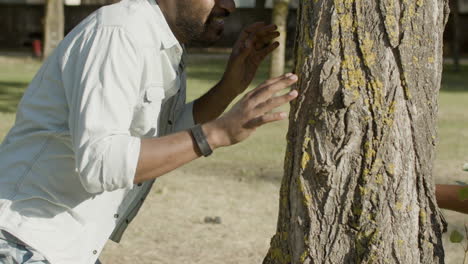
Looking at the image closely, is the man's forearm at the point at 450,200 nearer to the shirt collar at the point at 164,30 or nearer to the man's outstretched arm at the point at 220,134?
the man's outstretched arm at the point at 220,134

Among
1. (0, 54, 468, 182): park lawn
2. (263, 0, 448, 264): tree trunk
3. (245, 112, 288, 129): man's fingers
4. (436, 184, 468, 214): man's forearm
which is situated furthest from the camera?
(0, 54, 468, 182): park lawn

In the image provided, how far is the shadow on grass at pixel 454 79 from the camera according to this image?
56.2 ft

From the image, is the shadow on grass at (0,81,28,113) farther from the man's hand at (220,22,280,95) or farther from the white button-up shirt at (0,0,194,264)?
the white button-up shirt at (0,0,194,264)

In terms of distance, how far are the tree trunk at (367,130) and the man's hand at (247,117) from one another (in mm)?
279

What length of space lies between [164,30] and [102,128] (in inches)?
22.9

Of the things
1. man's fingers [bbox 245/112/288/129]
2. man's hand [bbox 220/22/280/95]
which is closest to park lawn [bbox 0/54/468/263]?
man's hand [bbox 220/22/280/95]

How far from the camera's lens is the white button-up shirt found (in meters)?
2.64

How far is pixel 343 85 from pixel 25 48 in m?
27.7

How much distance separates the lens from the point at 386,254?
9.91 ft

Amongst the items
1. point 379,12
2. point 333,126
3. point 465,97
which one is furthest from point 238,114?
point 465,97

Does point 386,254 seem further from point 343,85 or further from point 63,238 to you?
point 63,238

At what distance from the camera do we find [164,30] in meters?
3.07

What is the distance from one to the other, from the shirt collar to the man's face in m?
0.08

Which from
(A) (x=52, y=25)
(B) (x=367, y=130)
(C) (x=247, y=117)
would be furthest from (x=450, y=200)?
(A) (x=52, y=25)
